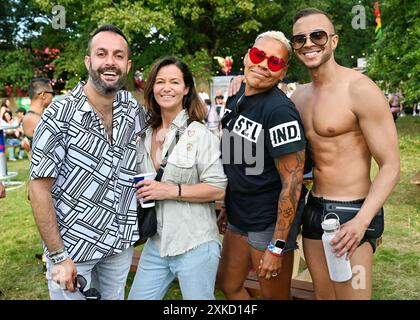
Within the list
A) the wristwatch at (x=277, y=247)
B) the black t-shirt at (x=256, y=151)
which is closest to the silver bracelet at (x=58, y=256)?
the black t-shirt at (x=256, y=151)

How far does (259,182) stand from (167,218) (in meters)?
0.60

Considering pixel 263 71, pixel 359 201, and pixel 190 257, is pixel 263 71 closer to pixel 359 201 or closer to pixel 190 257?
pixel 359 201

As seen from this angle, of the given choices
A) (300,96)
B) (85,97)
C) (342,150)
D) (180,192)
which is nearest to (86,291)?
(180,192)

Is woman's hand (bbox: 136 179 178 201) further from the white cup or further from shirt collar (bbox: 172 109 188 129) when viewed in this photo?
shirt collar (bbox: 172 109 188 129)

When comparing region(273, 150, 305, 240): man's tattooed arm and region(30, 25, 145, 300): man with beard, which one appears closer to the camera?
region(30, 25, 145, 300): man with beard

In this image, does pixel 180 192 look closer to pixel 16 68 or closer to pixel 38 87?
pixel 38 87

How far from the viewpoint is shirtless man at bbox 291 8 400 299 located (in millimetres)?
2336

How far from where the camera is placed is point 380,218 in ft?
8.24

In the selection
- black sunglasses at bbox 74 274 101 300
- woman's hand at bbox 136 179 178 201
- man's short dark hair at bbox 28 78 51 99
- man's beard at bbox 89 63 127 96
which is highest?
man's short dark hair at bbox 28 78 51 99

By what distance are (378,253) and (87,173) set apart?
4.20m

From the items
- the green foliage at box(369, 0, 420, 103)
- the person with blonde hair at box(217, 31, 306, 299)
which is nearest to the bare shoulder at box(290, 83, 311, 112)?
the person with blonde hair at box(217, 31, 306, 299)

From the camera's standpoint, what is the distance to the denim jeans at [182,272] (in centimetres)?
240

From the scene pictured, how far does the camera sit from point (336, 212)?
2494mm

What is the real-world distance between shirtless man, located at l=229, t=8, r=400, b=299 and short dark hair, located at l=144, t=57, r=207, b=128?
2.21 feet
